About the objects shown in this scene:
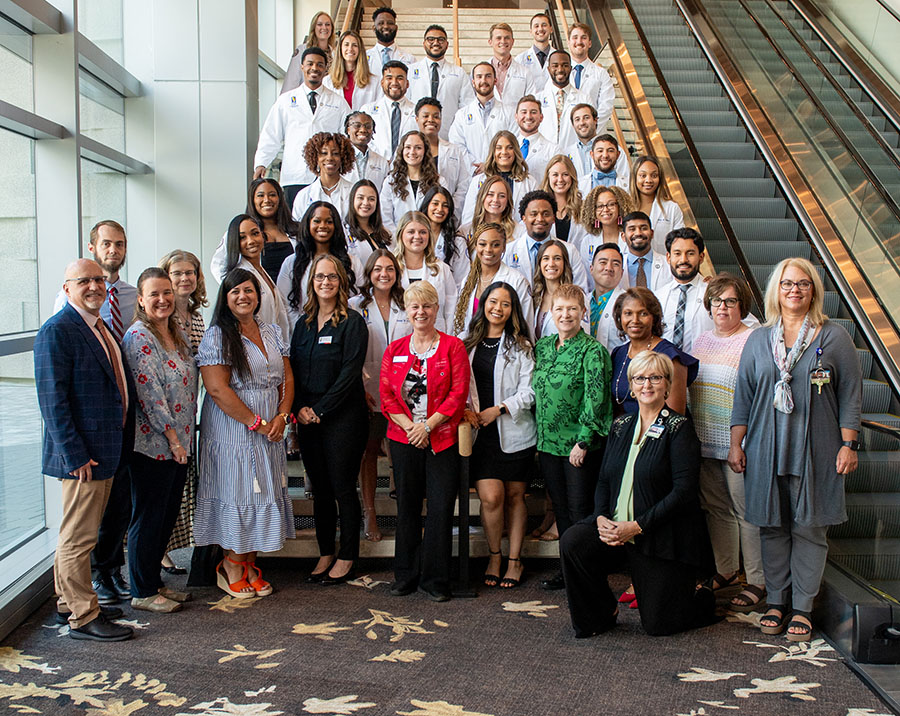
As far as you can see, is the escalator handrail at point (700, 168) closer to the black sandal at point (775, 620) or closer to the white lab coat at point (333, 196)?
the black sandal at point (775, 620)

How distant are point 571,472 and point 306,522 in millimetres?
1763

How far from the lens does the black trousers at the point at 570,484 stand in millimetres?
4660

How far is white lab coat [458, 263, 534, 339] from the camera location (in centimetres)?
522

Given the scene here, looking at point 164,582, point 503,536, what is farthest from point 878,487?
point 164,582

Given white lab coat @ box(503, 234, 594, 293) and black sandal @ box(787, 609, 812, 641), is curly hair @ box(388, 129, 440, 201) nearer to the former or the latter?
white lab coat @ box(503, 234, 594, 293)

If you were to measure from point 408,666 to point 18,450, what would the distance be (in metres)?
2.61

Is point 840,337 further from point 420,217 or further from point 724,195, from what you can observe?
point 724,195

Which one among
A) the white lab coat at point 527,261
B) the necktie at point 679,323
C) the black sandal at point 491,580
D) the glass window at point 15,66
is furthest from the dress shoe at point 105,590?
the necktie at point 679,323

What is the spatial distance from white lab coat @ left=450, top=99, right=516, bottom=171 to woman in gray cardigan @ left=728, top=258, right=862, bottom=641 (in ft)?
13.2

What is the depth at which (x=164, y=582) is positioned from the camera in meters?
→ 4.92

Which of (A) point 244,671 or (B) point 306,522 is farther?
(B) point 306,522

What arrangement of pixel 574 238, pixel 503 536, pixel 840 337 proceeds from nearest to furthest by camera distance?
pixel 840 337
pixel 503 536
pixel 574 238

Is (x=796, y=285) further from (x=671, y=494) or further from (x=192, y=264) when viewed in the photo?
(x=192, y=264)

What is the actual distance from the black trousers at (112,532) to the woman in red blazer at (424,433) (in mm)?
1440
